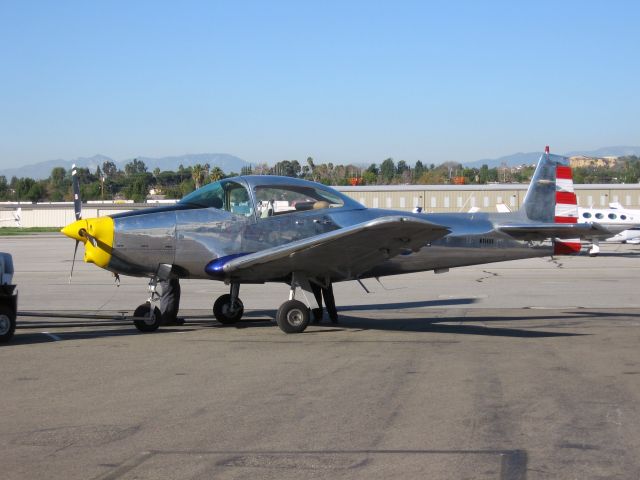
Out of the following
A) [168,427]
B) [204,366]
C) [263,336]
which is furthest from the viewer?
[263,336]

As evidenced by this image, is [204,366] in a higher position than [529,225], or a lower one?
lower

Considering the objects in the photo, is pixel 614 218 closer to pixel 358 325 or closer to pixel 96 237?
pixel 358 325

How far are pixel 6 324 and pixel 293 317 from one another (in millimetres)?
4047

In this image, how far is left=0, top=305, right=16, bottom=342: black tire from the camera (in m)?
11.6

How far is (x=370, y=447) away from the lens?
603 centimetres

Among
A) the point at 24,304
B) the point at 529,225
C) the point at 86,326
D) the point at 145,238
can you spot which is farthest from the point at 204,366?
the point at 24,304

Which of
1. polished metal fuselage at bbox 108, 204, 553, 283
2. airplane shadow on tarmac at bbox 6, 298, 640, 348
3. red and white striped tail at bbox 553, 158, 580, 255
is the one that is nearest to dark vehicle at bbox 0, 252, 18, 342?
airplane shadow on tarmac at bbox 6, 298, 640, 348

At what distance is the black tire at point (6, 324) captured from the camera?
11.6 m

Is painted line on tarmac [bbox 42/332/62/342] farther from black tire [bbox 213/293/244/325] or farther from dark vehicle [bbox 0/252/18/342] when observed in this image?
black tire [bbox 213/293/244/325]

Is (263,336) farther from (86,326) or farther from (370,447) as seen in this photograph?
(370,447)

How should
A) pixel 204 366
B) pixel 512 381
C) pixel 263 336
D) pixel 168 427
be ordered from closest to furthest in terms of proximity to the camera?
pixel 168 427 < pixel 512 381 < pixel 204 366 < pixel 263 336

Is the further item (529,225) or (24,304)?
(24,304)

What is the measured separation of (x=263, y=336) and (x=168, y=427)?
5890mm

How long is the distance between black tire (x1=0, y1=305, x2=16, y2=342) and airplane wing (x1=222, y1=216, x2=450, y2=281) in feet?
10.2
